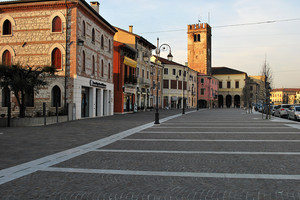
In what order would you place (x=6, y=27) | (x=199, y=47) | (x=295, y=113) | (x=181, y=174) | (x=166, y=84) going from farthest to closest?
1. (x=199, y=47)
2. (x=166, y=84)
3. (x=295, y=113)
4. (x=6, y=27)
5. (x=181, y=174)

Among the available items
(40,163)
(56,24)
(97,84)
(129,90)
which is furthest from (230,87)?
(40,163)

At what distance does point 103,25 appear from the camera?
3131 centimetres

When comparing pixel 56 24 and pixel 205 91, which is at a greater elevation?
pixel 56 24

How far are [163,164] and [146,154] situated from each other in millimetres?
1550

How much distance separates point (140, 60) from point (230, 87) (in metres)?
67.5

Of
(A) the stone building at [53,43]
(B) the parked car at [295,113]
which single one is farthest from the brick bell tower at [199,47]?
(A) the stone building at [53,43]

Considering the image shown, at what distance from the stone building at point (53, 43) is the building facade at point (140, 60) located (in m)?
16.8

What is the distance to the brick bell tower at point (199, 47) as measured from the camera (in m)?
97.0

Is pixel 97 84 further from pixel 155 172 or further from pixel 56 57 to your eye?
pixel 155 172

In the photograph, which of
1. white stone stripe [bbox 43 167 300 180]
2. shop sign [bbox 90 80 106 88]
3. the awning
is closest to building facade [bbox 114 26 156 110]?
the awning

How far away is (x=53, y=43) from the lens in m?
25.3

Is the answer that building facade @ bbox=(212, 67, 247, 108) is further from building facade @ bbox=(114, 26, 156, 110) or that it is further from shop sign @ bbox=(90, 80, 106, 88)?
shop sign @ bbox=(90, 80, 106, 88)

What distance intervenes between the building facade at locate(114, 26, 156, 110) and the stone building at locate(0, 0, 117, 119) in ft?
55.0

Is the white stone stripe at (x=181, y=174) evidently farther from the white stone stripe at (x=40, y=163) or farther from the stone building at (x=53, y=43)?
the stone building at (x=53, y=43)
